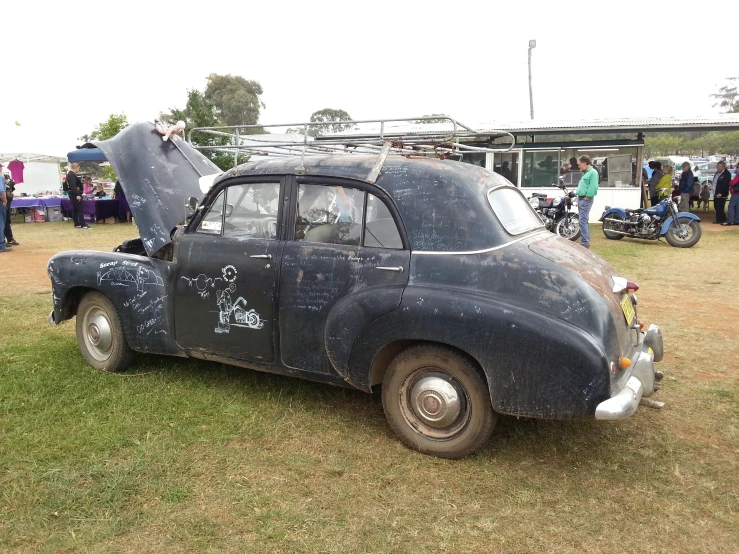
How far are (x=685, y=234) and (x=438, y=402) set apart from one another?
1133cm

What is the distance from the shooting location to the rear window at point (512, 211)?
375 centimetres

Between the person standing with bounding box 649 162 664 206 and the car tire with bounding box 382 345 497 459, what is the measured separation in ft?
54.7

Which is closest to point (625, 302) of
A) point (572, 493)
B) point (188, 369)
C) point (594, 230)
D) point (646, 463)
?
point (646, 463)

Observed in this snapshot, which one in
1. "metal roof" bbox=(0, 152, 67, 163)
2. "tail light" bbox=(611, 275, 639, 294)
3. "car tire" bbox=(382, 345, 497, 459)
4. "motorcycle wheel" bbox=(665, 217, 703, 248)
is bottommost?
"car tire" bbox=(382, 345, 497, 459)

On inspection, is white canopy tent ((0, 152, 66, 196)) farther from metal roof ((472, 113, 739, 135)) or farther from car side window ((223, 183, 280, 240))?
car side window ((223, 183, 280, 240))

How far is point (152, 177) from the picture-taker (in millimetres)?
4863

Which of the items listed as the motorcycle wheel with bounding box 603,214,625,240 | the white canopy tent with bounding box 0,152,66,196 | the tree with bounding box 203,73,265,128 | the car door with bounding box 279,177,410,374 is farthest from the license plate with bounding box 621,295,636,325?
the tree with bounding box 203,73,265,128

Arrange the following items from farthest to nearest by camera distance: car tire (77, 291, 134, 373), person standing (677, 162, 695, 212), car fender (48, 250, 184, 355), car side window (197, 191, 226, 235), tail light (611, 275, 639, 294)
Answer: person standing (677, 162, 695, 212) → car tire (77, 291, 134, 373) → car fender (48, 250, 184, 355) → car side window (197, 191, 226, 235) → tail light (611, 275, 639, 294)

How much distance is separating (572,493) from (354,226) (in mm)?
1983

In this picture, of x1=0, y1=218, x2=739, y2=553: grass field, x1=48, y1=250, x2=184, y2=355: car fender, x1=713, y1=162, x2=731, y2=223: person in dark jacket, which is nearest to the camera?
x1=0, y1=218, x2=739, y2=553: grass field

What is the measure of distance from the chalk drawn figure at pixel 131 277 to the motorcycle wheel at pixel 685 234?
458 inches

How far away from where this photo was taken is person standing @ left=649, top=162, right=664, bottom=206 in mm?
17969

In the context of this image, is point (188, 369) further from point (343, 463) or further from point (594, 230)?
point (594, 230)

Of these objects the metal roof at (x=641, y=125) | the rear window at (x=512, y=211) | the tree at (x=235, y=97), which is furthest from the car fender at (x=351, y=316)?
the tree at (x=235, y=97)
